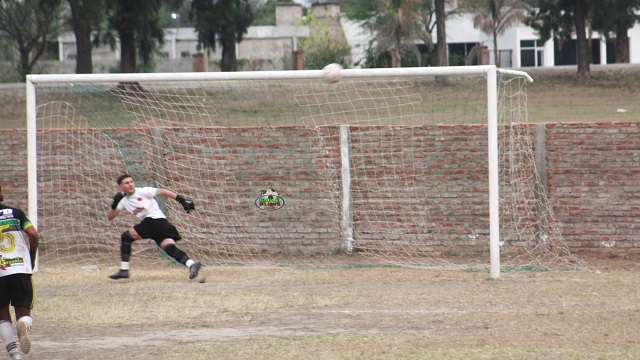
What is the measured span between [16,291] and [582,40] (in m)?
32.9

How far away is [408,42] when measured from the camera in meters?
47.8

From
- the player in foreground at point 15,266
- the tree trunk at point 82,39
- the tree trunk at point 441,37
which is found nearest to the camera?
the player in foreground at point 15,266

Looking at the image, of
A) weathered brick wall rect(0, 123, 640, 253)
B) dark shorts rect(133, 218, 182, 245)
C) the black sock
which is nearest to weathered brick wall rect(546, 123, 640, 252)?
weathered brick wall rect(0, 123, 640, 253)

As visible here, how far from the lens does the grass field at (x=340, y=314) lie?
7.99 metres

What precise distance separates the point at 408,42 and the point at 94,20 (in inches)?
782

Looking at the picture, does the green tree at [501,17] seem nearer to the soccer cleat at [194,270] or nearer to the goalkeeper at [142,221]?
the goalkeeper at [142,221]

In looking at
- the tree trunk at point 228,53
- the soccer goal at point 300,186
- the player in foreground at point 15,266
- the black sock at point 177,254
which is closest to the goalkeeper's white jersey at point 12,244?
the player in foreground at point 15,266

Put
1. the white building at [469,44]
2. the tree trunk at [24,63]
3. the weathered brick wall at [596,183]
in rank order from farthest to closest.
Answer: the white building at [469,44]
the tree trunk at [24,63]
the weathered brick wall at [596,183]

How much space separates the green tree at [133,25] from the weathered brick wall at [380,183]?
19.5m

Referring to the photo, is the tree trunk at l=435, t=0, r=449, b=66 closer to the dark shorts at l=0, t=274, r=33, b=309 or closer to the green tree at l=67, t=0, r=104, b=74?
the green tree at l=67, t=0, r=104, b=74

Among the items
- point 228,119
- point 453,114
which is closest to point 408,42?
point 453,114

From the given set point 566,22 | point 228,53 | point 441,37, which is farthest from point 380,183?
point 566,22

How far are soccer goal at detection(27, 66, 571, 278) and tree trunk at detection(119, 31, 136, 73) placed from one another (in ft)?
64.7

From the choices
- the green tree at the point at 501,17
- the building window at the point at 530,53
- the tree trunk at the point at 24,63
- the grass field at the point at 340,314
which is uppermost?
the green tree at the point at 501,17
